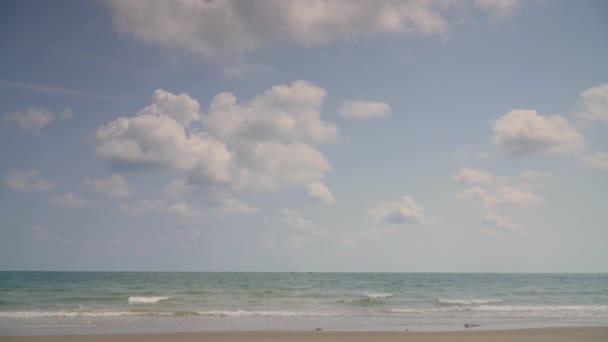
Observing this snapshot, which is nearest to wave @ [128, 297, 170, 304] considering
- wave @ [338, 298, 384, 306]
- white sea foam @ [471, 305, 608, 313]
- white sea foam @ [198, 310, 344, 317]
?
white sea foam @ [198, 310, 344, 317]

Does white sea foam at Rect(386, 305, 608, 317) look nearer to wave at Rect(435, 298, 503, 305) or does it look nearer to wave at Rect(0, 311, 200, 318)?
wave at Rect(435, 298, 503, 305)

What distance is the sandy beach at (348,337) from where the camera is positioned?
13477 mm

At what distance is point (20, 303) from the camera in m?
26.9

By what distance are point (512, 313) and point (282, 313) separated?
45.4ft

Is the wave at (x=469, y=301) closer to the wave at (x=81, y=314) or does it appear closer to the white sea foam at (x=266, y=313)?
the white sea foam at (x=266, y=313)

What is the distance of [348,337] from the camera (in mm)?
13961

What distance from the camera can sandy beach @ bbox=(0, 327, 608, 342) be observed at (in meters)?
13.5

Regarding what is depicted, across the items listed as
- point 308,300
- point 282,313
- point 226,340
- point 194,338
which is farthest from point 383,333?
point 308,300

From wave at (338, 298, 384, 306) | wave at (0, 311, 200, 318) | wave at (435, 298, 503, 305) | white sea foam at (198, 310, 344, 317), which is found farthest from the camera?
wave at (435, 298, 503, 305)

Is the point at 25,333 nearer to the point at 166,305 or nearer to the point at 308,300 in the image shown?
the point at 166,305

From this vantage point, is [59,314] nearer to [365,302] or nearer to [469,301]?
[365,302]

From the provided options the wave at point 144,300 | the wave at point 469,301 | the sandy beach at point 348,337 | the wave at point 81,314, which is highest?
the sandy beach at point 348,337

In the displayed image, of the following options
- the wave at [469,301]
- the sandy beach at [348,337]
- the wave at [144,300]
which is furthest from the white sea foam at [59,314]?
the wave at [469,301]

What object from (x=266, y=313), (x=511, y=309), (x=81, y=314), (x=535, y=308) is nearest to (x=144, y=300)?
(x=81, y=314)
